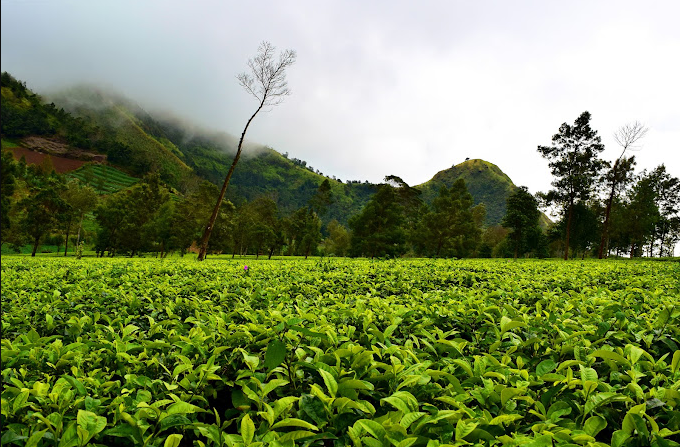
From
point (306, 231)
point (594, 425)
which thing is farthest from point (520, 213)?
point (594, 425)

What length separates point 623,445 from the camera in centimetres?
167

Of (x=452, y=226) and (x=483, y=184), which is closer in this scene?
(x=452, y=226)

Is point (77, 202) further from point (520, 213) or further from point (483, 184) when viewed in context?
point (483, 184)

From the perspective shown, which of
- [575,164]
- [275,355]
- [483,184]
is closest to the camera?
[275,355]

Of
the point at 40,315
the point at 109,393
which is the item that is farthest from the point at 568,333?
the point at 40,315

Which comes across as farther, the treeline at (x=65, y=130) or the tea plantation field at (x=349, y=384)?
the treeline at (x=65, y=130)

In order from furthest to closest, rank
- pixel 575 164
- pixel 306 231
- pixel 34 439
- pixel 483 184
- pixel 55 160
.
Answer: pixel 483 184 → pixel 55 160 → pixel 306 231 → pixel 575 164 → pixel 34 439

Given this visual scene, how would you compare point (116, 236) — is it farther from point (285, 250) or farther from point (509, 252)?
point (509, 252)

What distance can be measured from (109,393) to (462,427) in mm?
1866

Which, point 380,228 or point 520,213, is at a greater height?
point 520,213

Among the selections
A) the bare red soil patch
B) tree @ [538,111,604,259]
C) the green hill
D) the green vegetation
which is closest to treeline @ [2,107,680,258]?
tree @ [538,111,604,259]

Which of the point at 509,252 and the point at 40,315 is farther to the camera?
the point at 509,252


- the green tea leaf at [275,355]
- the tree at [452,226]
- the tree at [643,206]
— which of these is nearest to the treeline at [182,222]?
the tree at [452,226]

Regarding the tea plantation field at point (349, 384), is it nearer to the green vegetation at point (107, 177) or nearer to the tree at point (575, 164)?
the tree at point (575, 164)
